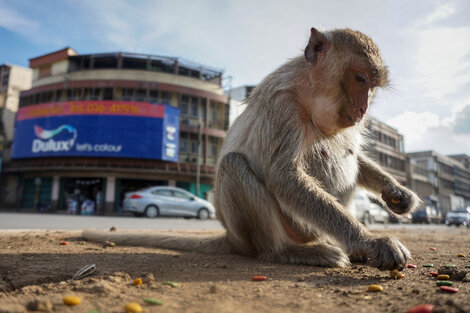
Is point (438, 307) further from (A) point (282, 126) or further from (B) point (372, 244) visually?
(A) point (282, 126)

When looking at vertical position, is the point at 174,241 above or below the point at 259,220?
below

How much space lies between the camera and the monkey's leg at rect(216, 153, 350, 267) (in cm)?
266

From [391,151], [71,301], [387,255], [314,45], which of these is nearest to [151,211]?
[314,45]

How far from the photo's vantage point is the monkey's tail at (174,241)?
343 cm

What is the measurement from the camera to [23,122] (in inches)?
1060

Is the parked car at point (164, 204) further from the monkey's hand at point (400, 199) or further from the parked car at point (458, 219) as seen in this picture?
the parked car at point (458, 219)

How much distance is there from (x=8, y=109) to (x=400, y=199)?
3872cm

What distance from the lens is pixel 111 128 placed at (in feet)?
80.6

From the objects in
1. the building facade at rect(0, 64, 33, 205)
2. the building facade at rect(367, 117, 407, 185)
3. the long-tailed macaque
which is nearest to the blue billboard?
the building facade at rect(0, 64, 33, 205)

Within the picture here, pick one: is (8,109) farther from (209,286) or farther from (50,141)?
(209,286)

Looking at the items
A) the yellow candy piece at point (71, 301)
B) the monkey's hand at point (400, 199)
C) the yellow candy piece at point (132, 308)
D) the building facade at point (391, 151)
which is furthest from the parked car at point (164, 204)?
the building facade at point (391, 151)

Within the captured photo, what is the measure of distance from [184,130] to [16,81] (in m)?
20.7

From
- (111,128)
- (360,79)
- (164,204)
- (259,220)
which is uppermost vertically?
(111,128)

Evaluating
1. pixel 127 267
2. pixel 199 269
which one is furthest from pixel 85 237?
pixel 199 269
